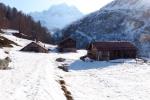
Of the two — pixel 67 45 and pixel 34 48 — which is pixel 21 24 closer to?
pixel 67 45

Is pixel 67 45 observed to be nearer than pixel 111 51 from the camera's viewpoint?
→ No

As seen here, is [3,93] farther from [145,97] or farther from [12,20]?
[12,20]

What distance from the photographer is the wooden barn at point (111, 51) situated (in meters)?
75.7

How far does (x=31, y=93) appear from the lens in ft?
82.0

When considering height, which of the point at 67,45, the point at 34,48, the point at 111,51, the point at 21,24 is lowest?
the point at 111,51

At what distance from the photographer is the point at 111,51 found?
250 feet

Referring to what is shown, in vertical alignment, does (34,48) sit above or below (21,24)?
below

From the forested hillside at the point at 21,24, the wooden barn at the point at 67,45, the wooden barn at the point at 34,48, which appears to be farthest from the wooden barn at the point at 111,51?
the forested hillside at the point at 21,24

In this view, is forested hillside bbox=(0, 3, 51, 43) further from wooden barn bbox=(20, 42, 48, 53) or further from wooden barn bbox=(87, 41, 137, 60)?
wooden barn bbox=(87, 41, 137, 60)

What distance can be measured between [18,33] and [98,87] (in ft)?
412

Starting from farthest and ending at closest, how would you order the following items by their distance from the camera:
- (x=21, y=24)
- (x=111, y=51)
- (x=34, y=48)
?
(x=21, y=24)
(x=34, y=48)
(x=111, y=51)

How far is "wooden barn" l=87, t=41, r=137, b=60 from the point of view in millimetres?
75688

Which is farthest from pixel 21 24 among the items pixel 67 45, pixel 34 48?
pixel 34 48

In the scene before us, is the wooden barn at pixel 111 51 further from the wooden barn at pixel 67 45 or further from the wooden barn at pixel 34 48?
the wooden barn at pixel 67 45
